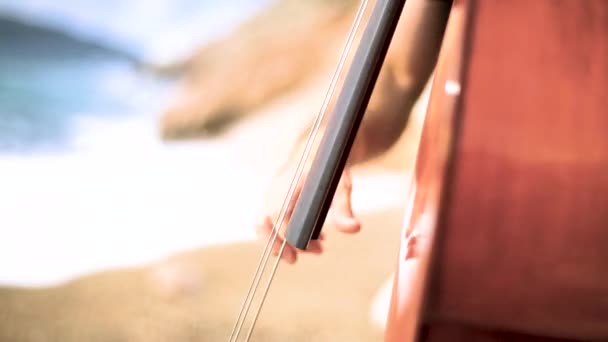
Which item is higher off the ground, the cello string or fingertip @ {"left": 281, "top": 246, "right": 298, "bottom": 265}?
the cello string

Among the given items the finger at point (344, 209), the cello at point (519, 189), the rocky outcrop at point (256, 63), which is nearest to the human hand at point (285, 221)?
the finger at point (344, 209)

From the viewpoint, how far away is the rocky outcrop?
0.69 metres

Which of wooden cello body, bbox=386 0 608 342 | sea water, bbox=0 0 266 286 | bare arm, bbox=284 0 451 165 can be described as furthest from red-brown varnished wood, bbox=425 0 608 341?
sea water, bbox=0 0 266 286

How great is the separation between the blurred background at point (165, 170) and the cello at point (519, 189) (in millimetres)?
282

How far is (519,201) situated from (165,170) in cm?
46

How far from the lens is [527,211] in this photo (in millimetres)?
388

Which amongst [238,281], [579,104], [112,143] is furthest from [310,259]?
[579,104]

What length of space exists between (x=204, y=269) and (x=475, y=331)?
0.41 m

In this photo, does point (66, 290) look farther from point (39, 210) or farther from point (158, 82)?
point (158, 82)

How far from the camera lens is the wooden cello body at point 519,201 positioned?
1.27 ft

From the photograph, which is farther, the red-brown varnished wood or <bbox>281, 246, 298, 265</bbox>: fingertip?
<bbox>281, 246, 298, 265</bbox>: fingertip

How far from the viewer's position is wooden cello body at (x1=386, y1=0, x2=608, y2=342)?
386 mm

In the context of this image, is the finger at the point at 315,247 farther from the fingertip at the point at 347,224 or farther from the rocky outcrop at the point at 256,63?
the rocky outcrop at the point at 256,63

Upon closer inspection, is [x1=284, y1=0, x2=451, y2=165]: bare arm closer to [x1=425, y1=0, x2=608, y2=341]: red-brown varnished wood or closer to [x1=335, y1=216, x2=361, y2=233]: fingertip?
A: [x1=335, y1=216, x2=361, y2=233]: fingertip
